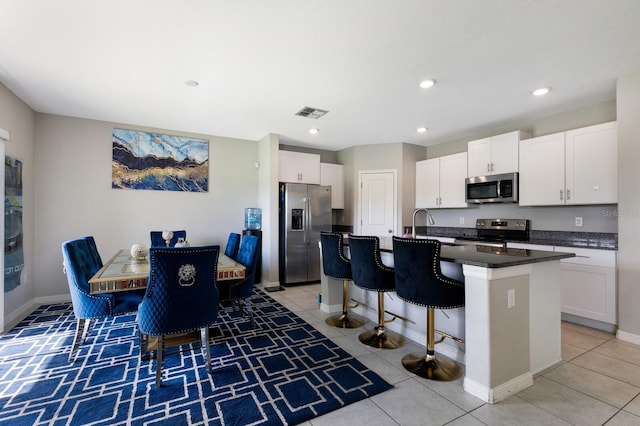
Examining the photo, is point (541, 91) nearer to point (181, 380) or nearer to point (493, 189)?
point (493, 189)

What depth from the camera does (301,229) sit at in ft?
17.0

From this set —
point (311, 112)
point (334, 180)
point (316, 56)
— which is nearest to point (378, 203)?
point (334, 180)

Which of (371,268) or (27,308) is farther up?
(371,268)

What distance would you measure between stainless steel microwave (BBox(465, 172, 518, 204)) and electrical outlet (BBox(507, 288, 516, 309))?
2531 millimetres

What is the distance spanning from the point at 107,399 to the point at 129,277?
80 cm

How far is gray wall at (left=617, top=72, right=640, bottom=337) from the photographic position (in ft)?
9.16

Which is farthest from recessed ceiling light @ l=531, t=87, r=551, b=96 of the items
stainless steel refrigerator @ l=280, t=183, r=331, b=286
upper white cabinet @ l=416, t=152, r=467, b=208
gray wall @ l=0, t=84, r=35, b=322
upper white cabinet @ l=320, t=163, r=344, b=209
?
gray wall @ l=0, t=84, r=35, b=322

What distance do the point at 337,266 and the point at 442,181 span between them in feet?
9.85

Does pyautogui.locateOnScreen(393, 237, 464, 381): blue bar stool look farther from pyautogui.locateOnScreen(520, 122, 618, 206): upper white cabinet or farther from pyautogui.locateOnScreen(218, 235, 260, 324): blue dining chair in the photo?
pyautogui.locateOnScreen(520, 122, 618, 206): upper white cabinet

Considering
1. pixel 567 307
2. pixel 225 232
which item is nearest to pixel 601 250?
pixel 567 307

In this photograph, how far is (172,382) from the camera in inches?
84.4

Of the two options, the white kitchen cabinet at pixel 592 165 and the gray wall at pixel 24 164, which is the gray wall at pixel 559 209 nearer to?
the white kitchen cabinet at pixel 592 165

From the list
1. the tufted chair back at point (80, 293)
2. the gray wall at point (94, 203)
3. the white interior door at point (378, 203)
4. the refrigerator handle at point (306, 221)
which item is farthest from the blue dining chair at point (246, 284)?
the white interior door at point (378, 203)

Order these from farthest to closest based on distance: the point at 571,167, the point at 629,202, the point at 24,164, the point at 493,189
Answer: the point at 493,189, the point at 24,164, the point at 571,167, the point at 629,202
